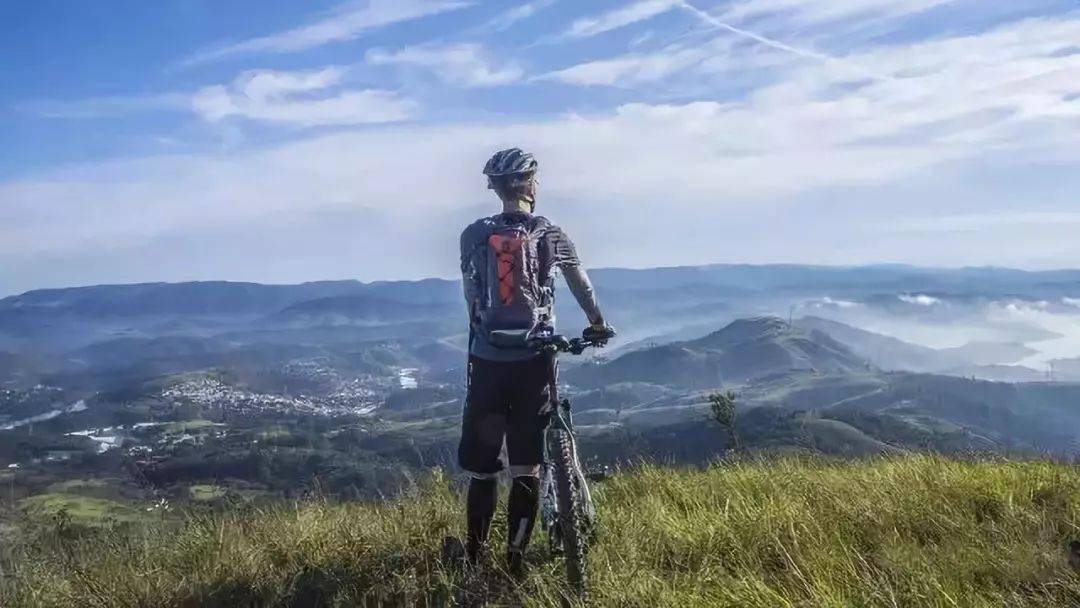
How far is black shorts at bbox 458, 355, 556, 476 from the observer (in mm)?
5801

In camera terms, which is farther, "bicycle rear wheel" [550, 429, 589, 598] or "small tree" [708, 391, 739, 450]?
"small tree" [708, 391, 739, 450]

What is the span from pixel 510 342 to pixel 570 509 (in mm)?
1141

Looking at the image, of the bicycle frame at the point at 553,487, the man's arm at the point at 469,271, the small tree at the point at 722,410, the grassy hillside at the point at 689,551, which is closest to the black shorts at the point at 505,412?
the bicycle frame at the point at 553,487

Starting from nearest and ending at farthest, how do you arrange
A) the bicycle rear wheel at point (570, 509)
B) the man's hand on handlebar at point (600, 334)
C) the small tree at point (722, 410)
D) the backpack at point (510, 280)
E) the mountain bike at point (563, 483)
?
the bicycle rear wheel at point (570, 509) → the mountain bike at point (563, 483) → the backpack at point (510, 280) → the man's hand on handlebar at point (600, 334) → the small tree at point (722, 410)

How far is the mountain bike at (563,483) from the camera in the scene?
5.14 meters

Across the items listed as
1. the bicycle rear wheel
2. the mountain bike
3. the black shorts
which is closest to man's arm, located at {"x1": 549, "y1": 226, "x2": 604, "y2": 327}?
the mountain bike

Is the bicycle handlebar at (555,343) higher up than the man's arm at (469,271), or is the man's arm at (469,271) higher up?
the man's arm at (469,271)

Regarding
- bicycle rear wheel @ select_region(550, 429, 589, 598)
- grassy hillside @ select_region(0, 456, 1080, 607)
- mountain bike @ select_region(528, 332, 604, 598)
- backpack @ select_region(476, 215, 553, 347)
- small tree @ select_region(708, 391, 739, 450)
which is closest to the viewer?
grassy hillside @ select_region(0, 456, 1080, 607)

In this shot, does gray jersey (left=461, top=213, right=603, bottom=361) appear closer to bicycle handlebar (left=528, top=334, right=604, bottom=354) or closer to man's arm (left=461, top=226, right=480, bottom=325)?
man's arm (left=461, top=226, right=480, bottom=325)

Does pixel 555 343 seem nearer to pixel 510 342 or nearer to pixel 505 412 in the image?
pixel 510 342

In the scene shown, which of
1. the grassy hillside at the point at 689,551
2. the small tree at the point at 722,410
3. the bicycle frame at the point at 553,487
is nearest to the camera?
the grassy hillside at the point at 689,551

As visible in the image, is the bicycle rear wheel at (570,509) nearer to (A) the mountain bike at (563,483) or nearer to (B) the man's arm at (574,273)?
(A) the mountain bike at (563,483)

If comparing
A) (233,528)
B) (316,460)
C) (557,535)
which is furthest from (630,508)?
(316,460)

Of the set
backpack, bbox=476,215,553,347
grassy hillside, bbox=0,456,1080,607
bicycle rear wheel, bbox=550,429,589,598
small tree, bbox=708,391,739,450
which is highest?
backpack, bbox=476,215,553,347
